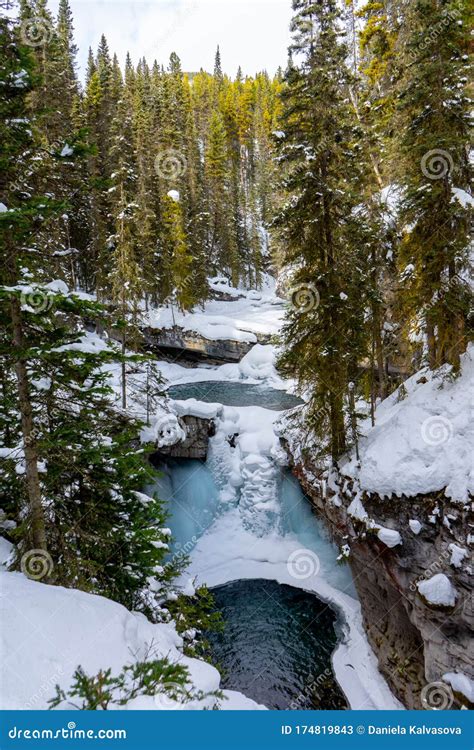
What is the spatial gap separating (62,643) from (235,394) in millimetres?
27860

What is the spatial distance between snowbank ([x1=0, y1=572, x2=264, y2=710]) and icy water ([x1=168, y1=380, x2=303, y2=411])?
22.8 meters

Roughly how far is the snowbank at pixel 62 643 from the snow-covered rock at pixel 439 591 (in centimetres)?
484

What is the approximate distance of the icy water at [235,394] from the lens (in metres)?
30.4

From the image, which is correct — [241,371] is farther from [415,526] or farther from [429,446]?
[415,526]

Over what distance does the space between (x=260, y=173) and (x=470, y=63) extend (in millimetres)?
60542

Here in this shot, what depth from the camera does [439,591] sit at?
9016mm

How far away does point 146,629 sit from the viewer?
22.9 feet

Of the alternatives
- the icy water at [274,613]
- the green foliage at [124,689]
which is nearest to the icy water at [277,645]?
the icy water at [274,613]

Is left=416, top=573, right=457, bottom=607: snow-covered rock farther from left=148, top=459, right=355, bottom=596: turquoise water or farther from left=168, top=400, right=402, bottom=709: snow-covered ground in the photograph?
left=148, top=459, right=355, bottom=596: turquoise water

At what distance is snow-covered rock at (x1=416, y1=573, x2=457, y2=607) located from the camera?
891 centimetres

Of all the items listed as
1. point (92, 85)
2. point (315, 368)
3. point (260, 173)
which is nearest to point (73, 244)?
point (92, 85)

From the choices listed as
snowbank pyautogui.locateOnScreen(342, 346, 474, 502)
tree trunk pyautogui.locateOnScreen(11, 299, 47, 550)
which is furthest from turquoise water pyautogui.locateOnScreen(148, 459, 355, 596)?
tree trunk pyautogui.locateOnScreen(11, 299, 47, 550)

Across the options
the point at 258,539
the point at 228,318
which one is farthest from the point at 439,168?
the point at 228,318

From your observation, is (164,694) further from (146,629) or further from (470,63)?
(470,63)
